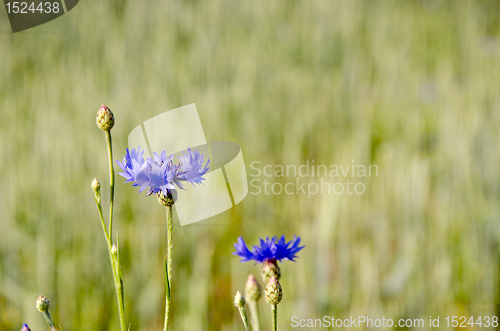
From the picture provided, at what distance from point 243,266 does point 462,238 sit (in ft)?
1.84

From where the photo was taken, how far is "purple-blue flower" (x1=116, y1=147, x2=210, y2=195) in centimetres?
30

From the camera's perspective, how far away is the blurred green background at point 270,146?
0.87m

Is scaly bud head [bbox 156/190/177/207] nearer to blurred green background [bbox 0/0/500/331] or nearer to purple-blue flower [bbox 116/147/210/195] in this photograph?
purple-blue flower [bbox 116/147/210/195]

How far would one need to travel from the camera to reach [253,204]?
3.84 ft

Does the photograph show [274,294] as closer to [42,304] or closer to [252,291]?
[252,291]

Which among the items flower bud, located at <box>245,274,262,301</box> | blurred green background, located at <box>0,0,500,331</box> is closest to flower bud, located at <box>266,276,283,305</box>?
flower bud, located at <box>245,274,262,301</box>

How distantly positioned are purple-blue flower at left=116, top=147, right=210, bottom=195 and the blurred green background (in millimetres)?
575

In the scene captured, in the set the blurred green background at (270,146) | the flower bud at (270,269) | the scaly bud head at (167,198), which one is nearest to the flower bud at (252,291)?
the flower bud at (270,269)

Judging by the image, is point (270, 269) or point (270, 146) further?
point (270, 146)

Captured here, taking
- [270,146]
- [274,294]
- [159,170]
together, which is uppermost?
[270,146]

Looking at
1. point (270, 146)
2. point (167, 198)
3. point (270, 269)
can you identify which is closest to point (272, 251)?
point (270, 269)

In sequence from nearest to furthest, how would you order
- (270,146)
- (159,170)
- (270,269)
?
(159,170) → (270,269) → (270,146)

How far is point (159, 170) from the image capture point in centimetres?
31

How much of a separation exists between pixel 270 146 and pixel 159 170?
3.58 feet
